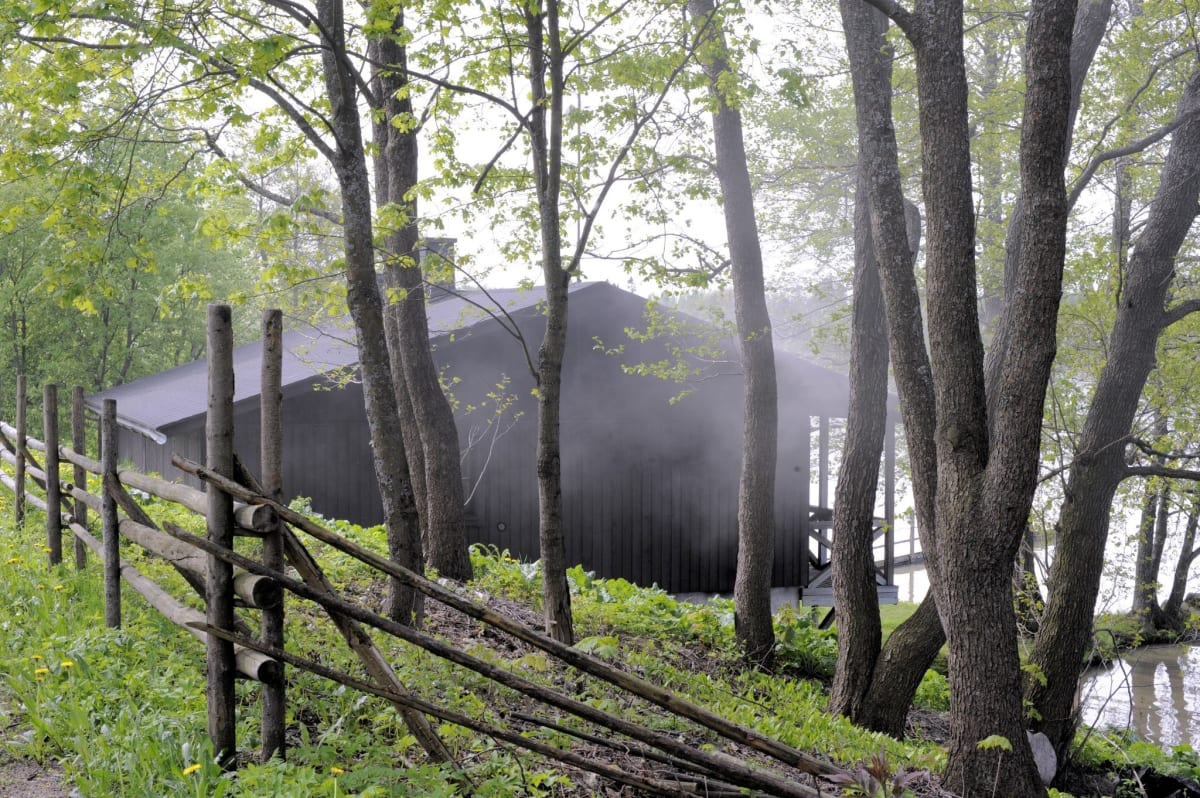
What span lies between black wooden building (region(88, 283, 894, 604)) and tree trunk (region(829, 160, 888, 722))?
6.42 m

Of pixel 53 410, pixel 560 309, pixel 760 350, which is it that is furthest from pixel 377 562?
pixel 760 350

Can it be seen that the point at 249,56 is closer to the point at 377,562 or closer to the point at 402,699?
the point at 377,562

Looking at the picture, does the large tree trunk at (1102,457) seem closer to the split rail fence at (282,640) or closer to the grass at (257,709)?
the grass at (257,709)

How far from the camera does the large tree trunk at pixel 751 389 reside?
34.4ft

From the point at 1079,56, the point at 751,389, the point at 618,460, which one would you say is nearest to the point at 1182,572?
the point at 618,460

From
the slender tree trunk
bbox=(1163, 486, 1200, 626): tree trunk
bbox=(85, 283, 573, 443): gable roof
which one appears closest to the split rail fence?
bbox=(85, 283, 573, 443): gable roof

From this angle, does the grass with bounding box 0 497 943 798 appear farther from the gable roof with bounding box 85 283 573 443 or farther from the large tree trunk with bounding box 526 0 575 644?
the gable roof with bounding box 85 283 573 443

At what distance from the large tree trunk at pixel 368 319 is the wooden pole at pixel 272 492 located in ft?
7.71

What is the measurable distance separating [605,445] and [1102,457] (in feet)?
29.5

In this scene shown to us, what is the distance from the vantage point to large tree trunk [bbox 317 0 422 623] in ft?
22.1

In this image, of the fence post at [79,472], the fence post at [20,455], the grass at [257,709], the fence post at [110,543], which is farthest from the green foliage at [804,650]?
the fence post at [20,455]

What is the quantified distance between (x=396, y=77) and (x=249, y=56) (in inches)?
86.3

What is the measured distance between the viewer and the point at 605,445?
17.3 metres

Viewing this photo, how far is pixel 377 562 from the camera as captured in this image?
13.8 ft
